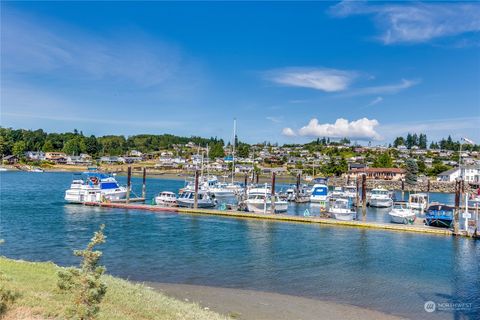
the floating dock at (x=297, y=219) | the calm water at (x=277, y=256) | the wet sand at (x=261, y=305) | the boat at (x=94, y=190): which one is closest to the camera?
the wet sand at (x=261, y=305)

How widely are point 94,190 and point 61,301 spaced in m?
49.8

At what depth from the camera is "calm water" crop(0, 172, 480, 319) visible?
74.8 feet

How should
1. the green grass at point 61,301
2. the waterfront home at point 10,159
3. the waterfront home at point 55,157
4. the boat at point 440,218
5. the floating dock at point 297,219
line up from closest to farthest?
the green grass at point 61,301, the floating dock at point 297,219, the boat at point 440,218, the waterfront home at point 10,159, the waterfront home at point 55,157

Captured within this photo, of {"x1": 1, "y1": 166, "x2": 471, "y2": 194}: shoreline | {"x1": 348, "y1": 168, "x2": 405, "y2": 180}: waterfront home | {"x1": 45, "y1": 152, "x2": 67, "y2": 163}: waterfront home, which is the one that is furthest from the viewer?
{"x1": 45, "y1": 152, "x2": 67, "y2": 163}: waterfront home

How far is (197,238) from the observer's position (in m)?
36.9

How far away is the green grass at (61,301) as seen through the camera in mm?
11508

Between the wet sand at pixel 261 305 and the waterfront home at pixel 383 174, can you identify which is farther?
the waterfront home at pixel 383 174

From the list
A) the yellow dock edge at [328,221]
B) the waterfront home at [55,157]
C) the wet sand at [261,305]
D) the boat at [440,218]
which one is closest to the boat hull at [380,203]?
the boat at [440,218]

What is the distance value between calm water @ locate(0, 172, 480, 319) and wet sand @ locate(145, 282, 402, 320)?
3.70ft

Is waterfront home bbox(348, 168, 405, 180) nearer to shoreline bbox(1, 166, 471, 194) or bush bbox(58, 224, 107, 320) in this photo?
shoreline bbox(1, 166, 471, 194)

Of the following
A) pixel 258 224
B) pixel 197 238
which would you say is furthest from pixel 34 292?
pixel 258 224

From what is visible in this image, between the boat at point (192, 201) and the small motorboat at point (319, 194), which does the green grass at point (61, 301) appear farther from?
the small motorboat at point (319, 194)

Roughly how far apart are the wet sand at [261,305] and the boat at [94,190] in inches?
1592

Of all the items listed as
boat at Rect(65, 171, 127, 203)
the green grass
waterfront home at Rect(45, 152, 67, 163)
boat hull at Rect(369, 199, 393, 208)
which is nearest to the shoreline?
waterfront home at Rect(45, 152, 67, 163)
